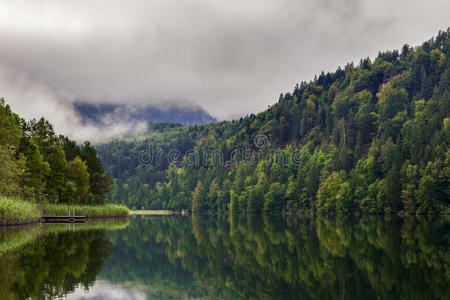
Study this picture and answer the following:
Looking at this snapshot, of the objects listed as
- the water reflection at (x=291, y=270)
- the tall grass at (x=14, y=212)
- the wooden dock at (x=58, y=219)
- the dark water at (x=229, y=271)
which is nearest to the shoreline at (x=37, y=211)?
the tall grass at (x=14, y=212)

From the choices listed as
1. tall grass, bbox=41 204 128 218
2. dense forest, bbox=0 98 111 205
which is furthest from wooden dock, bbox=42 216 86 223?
Result: dense forest, bbox=0 98 111 205

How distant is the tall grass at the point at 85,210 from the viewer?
89.9 m

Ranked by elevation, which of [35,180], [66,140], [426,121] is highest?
[426,121]

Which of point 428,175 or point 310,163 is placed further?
point 310,163

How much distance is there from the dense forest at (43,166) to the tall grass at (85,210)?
1.93 m

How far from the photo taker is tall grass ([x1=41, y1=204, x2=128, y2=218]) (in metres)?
89.9

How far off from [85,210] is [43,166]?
2056 centimetres

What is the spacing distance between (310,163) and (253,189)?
24.8 meters

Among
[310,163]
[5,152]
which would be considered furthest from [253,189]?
[5,152]

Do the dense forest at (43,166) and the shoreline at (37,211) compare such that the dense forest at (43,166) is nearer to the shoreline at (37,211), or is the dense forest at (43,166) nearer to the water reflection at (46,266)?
the shoreline at (37,211)

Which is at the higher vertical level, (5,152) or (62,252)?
(5,152)

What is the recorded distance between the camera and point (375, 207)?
13512 centimetres

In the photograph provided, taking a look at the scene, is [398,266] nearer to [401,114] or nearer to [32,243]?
[32,243]

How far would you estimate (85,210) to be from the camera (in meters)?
101
